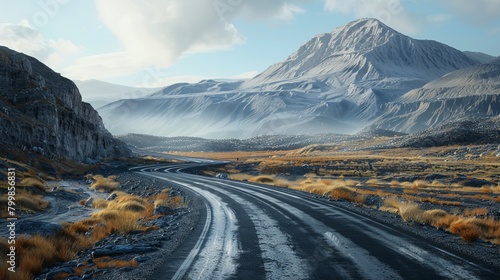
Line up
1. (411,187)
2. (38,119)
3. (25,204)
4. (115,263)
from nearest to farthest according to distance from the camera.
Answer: (115,263), (25,204), (411,187), (38,119)

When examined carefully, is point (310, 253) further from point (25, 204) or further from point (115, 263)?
point (25, 204)

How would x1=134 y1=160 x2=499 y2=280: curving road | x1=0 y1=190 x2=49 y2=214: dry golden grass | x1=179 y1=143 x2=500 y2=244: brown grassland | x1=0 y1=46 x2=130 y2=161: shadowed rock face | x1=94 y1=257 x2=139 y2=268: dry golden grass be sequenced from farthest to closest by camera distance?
x1=0 y1=46 x2=130 y2=161: shadowed rock face < x1=0 y1=190 x2=49 y2=214: dry golden grass < x1=179 y1=143 x2=500 y2=244: brown grassland < x1=94 y1=257 x2=139 y2=268: dry golden grass < x1=134 y1=160 x2=499 y2=280: curving road

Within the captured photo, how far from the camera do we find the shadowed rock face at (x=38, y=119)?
3894 cm

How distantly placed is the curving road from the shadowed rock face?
32.5m

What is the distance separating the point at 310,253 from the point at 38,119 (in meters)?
45.5

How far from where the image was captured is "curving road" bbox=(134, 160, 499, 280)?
7238mm

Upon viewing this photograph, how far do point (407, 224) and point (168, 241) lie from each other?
8245 millimetres

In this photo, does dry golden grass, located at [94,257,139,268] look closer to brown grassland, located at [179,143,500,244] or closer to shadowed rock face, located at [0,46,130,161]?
brown grassland, located at [179,143,500,244]

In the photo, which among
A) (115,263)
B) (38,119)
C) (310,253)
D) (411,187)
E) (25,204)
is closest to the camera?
(115,263)

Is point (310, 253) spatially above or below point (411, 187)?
below

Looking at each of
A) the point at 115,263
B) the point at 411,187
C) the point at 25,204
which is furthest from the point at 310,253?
the point at 411,187

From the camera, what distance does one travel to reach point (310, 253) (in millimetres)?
8719

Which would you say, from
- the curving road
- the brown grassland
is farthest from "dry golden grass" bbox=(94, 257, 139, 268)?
the brown grassland

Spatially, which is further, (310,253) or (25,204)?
(25,204)
